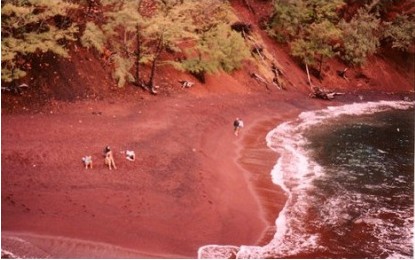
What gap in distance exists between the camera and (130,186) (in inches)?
709

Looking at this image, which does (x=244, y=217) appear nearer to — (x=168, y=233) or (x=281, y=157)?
(x=168, y=233)

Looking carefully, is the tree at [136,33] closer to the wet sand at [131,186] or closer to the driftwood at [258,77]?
the wet sand at [131,186]

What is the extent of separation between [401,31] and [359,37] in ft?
29.4

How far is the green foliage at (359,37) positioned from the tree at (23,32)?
35664mm

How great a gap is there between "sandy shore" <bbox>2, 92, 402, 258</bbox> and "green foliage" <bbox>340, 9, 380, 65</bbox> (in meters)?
29.8

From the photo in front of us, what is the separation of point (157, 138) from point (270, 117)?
44.4 feet

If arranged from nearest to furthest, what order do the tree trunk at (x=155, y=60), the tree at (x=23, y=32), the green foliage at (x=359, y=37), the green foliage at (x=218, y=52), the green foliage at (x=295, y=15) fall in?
the tree at (x=23, y=32), the tree trunk at (x=155, y=60), the green foliage at (x=218, y=52), the green foliage at (x=295, y=15), the green foliage at (x=359, y=37)

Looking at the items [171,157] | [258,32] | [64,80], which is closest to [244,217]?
[171,157]

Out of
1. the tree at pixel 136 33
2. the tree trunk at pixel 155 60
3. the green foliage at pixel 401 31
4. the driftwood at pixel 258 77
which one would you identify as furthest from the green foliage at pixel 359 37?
the tree trunk at pixel 155 60

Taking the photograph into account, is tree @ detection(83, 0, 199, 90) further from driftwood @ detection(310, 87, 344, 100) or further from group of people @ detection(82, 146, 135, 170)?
driftwood @ detection(310, 87, 344, 100)

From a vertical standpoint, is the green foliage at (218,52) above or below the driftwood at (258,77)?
above

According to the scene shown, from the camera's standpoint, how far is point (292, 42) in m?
50.2

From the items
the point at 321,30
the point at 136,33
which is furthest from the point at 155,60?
the point at 321,30

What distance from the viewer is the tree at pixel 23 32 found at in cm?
2242
